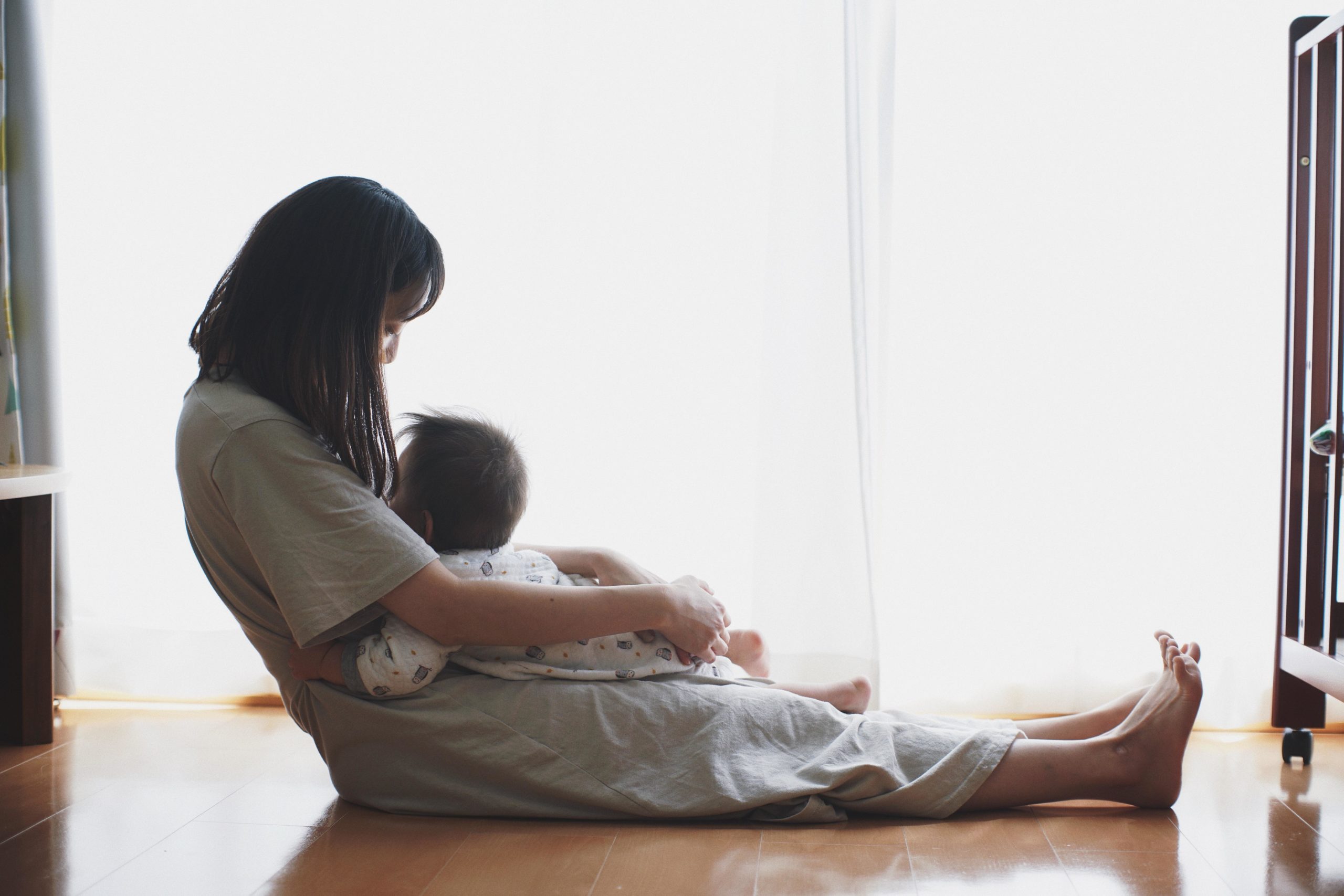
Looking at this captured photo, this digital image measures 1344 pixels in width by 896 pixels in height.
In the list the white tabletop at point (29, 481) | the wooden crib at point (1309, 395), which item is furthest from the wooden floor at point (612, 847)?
the white tabletop at point (29, 481)

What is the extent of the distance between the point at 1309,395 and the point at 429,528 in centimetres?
138

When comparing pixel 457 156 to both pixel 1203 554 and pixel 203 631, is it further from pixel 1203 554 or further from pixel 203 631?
pixel 1203 554

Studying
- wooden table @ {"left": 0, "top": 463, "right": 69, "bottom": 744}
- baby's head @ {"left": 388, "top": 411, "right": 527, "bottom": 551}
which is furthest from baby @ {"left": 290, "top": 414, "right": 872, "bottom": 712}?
wooden table @ {"left": 0, "top": 463, "right": 69, "bottom": 744}

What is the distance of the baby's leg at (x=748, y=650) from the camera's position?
1.69 m

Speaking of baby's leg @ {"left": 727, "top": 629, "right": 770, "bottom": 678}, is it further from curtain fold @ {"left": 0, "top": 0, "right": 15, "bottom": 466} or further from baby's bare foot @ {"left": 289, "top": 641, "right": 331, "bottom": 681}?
curtain fold @ {"left": 0, "top": 0, "right": 15, "bottom": 466}

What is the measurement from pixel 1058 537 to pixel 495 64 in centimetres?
142

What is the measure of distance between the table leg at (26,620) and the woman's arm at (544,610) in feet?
2.90

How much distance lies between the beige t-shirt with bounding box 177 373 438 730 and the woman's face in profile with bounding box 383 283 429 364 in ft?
0.58

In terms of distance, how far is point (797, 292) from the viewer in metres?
2.00

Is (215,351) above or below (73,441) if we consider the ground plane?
above

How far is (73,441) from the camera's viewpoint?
7.11 feet

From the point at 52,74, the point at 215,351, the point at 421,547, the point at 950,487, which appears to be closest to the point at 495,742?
the point at 421,547

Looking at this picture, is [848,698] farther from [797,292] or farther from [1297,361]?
[1297,361]

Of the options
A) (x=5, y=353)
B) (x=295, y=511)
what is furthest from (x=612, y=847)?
(x=5, y=353)
